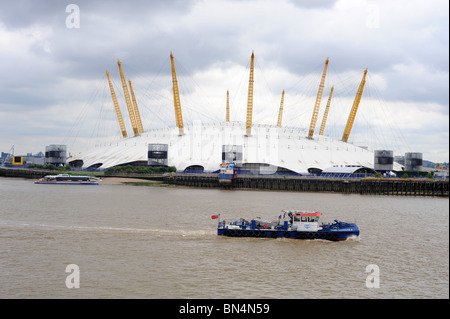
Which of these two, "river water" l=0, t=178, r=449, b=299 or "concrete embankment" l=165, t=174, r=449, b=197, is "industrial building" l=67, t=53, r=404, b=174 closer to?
"concrete embankment" l=165, t=174, r=449, b=197

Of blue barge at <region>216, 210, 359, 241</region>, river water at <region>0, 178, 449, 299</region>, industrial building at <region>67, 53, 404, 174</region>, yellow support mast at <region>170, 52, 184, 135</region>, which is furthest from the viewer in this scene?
yellow support mast at <region>170, 52, 184, 135</region>

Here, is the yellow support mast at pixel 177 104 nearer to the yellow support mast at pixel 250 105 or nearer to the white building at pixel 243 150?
the white building at pixel 243 150

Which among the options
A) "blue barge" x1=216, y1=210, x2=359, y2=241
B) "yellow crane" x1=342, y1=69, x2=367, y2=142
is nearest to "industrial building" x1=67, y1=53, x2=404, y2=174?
"yellow crane" x1=342, y1=69, x2=367, y2=142

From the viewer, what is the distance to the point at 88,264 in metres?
27.0

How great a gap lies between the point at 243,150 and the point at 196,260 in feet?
273

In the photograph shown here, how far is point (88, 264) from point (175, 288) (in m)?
6.76

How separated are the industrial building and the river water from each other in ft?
200

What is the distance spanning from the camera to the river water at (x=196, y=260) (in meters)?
23.3

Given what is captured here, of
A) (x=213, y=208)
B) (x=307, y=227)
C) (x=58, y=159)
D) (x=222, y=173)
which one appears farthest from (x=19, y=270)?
(x=58, y=159)

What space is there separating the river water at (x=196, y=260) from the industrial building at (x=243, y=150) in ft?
200

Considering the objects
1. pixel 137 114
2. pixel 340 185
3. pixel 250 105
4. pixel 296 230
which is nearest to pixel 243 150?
pixel 250 105

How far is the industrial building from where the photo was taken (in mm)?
107938

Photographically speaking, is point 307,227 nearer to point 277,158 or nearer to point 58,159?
point 277,158

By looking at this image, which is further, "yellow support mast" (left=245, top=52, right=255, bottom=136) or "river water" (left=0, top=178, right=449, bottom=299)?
"yellow support mast" (left=245, top=52, right=255, bottom=136)
